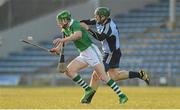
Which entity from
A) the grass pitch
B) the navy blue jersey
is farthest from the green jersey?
the grass pitch

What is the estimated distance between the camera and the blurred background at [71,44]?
41438mm

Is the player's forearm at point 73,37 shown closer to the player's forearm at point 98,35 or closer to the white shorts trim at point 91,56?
the player's forearm at point 98,35

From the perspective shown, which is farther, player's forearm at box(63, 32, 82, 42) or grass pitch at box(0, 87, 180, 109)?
player's forearm at box(63, 32, 82, 42)

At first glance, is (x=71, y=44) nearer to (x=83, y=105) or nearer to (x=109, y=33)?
(x=109, y=33)

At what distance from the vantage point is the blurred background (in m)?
41.4

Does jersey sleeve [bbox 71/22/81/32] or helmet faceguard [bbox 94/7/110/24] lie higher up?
helmet faceguard [bbox 94/7/110/24]

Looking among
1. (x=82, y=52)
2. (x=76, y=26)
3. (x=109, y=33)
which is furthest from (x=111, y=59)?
(x=76, y=26)

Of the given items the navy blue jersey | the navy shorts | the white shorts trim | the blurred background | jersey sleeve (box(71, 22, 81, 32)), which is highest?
jersey sleeve (box(71, 22, 81, 32))

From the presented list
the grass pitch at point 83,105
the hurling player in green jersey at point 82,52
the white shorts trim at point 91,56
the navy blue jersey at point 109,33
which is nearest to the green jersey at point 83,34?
the hurling player in green jersey at point 82,52

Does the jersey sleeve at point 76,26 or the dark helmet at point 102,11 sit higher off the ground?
the dark helmet at point 102,11

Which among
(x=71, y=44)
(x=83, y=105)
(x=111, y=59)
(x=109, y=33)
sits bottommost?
(x=71, y=44)

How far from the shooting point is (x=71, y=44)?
45719mm

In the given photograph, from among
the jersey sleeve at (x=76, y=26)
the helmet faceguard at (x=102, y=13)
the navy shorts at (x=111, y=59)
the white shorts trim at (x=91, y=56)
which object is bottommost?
the navy shorts at (x=111, y=59)

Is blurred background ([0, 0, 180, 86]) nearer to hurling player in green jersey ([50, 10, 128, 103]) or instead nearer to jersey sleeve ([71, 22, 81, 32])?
hurling player in green jersey ([50, 10, 128, 103])
